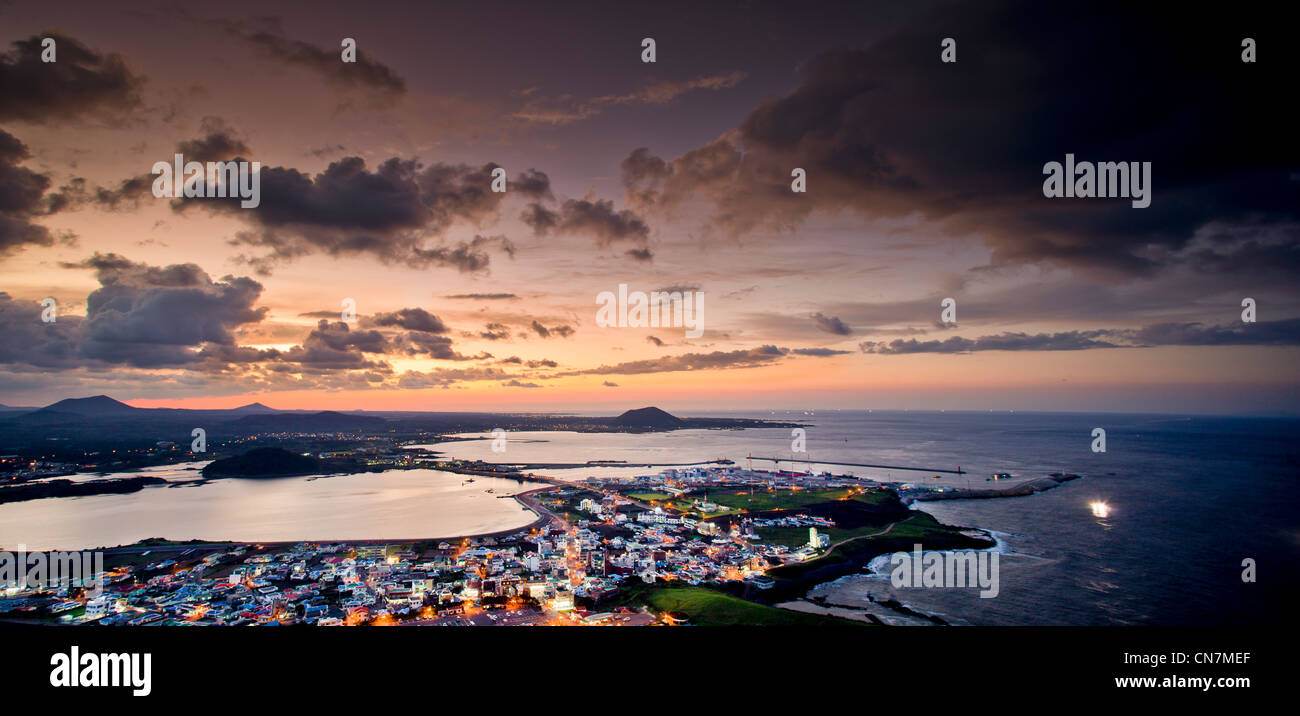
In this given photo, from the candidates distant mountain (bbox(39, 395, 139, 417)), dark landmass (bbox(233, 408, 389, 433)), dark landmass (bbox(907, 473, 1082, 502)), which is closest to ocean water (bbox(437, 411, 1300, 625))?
dark landmass (bbox(907, 473, 1082, 502))

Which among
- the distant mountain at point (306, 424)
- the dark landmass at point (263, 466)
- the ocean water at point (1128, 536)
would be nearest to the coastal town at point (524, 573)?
the ocean water at point (1128, 536)

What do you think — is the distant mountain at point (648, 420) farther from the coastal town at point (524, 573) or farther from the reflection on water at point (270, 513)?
the coastal town at point (524, 573)

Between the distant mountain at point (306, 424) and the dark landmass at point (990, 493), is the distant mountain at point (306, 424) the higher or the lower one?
the lower one

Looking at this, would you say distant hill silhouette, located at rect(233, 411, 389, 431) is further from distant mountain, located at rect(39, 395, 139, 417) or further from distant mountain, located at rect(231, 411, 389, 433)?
distant mountain, located at rect(39, 395, 139, 417)

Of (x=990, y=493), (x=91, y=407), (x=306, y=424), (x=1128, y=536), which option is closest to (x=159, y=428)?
(x=306, y=424)

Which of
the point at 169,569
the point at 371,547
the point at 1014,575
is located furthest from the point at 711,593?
the point at 169,569
